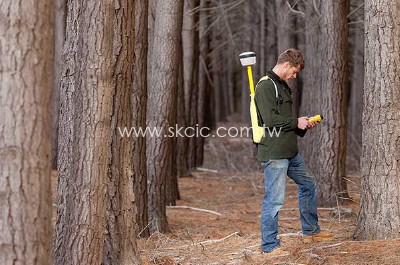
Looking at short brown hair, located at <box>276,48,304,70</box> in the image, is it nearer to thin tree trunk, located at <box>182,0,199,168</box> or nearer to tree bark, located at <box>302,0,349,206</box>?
tree bark, located at <box>302,0,349,206</box>

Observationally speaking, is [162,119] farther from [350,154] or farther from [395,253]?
[350,154]

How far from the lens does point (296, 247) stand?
7.65 meters

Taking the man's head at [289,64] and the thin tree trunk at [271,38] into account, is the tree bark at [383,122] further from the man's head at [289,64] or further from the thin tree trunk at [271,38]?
the thin tree trunk at [271,38]

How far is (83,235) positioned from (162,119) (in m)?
4.79

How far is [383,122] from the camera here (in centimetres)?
757

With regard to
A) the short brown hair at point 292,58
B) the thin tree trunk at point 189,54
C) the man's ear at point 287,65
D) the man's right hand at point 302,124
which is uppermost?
Result: the thin tree trunk at point 189,54

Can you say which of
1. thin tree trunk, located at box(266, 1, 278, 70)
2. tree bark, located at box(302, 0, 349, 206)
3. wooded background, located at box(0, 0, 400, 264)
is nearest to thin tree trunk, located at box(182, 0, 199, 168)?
wooded background, located at box(0, 0, 400, 264)

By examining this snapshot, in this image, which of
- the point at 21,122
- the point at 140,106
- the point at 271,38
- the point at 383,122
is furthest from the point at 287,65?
the point at 271,38

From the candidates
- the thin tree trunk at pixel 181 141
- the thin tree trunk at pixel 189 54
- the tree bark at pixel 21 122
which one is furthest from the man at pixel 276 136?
the thin tree trunk at pixel 181 141

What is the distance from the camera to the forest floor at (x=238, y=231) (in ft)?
23.9

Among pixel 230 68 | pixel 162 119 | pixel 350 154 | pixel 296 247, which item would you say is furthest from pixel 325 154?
pixel 230 68

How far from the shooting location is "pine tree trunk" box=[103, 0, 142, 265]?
23.5 feet

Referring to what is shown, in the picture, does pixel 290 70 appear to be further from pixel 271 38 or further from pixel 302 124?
pixel 271 38

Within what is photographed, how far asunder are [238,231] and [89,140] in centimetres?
413
